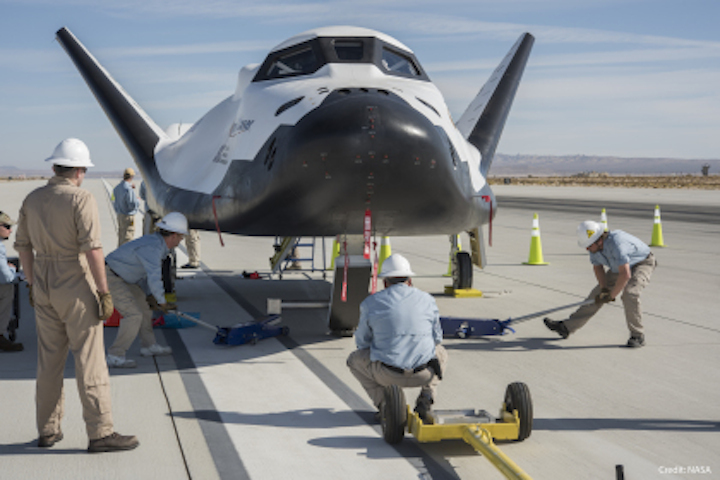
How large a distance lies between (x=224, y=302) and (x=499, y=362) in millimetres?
6036

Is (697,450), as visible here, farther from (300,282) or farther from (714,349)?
(300,282)

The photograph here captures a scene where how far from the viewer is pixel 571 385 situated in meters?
7.91

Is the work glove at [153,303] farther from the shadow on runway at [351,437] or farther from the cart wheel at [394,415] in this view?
the cart wheel at [394,415]

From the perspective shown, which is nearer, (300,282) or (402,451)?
(402,451)

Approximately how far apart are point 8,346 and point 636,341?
7.81 metres

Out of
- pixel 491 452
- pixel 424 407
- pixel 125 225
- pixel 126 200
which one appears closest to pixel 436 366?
pixel 424 407

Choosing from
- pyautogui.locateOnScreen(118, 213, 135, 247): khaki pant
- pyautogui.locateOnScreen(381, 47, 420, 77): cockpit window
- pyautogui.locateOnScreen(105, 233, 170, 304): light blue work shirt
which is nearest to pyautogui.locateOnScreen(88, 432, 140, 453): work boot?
pyautogui.locateOnScreen(105, 233, 170, 304): light blue work shirt

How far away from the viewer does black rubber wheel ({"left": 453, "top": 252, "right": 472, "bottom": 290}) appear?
546 inches

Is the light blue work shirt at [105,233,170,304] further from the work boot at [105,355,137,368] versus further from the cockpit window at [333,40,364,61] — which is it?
the cockpit window at [333,40,364,61]

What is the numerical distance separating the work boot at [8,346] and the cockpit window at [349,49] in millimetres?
5528

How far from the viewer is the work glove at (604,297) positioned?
9.56 meters

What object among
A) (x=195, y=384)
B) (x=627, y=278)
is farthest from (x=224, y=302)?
(x=627, y=278)

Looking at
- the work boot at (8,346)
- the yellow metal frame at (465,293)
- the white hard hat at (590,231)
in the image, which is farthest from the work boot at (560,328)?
the work boot at (8,346)

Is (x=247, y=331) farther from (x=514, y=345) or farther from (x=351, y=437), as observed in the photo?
(x=351, y=437)
